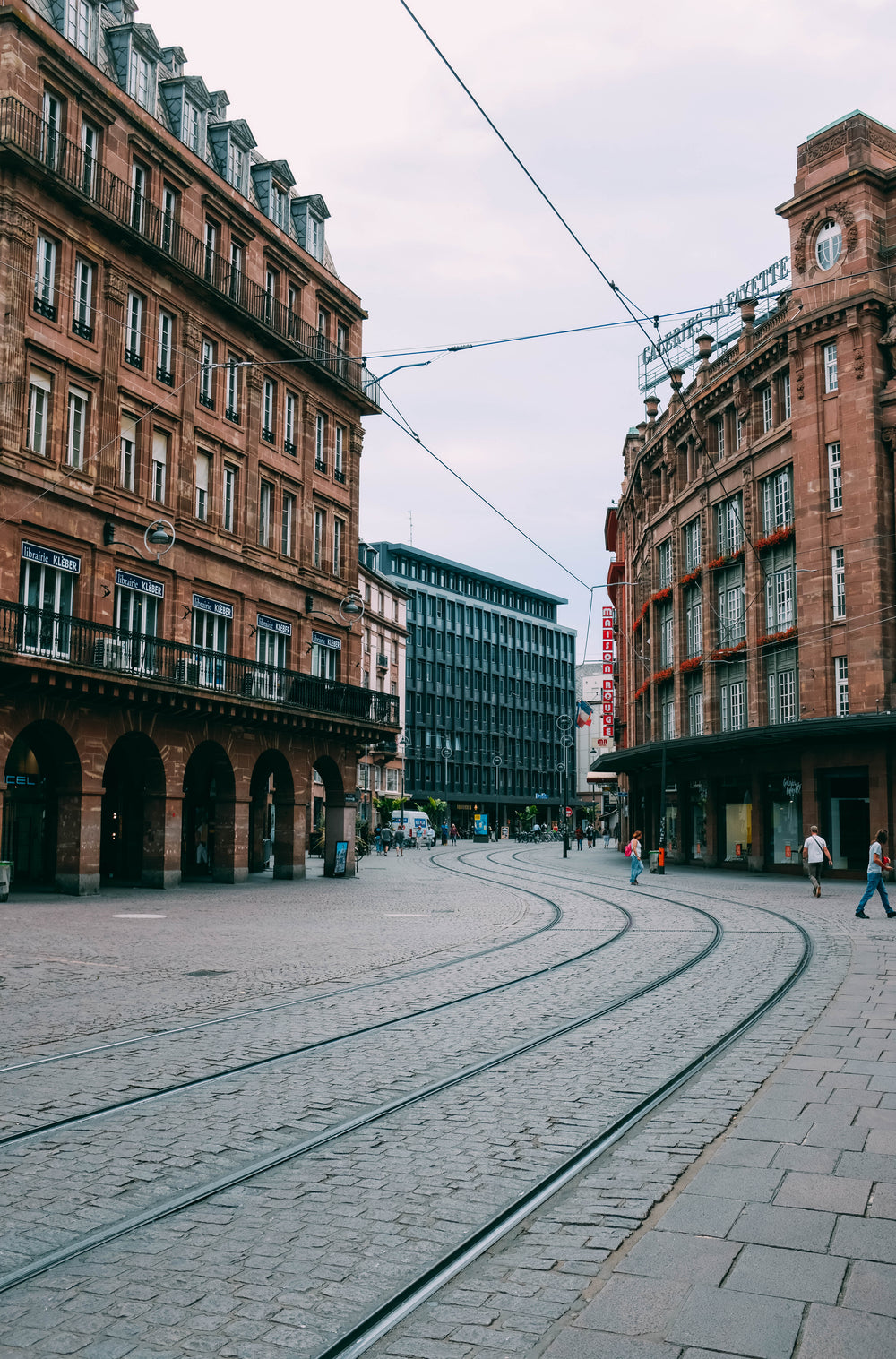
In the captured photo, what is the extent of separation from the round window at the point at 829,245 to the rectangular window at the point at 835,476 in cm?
626

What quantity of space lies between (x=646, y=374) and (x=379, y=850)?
28.5 meters

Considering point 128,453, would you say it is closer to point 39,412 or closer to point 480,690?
point 39,412

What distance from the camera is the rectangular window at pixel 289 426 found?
37625 mm

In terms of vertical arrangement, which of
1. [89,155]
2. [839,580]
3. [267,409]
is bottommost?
[839,580]

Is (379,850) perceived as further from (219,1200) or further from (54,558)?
(219,1200)

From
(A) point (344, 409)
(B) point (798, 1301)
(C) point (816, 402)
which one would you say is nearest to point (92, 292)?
(A) point (344, 409)

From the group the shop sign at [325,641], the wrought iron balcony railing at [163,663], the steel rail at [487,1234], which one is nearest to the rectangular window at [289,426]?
the shop sign at [325,641]

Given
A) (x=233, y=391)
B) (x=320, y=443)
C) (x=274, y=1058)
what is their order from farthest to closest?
1. (x=320, y=443)
2. (x=233, y=391)
3. (x=274, y=1058)

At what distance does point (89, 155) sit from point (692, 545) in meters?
29.9

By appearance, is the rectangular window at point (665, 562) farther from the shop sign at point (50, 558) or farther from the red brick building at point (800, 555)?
the shop sign at point (50, 558)

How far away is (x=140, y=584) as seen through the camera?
1172 inches

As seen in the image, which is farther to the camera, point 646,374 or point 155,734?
point 646,374

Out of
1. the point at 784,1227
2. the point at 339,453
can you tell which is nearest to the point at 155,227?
the point at 339,453

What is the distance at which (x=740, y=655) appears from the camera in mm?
44031
